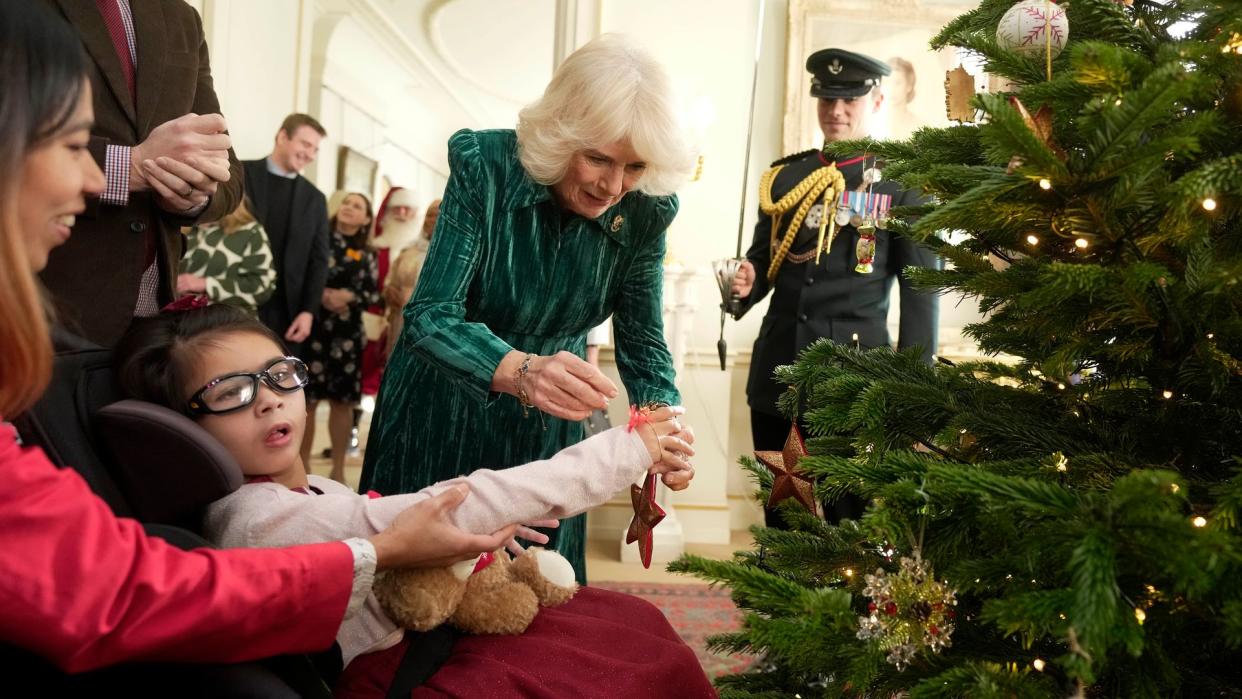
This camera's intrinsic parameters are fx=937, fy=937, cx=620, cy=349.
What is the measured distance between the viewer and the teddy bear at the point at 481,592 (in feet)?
3.85

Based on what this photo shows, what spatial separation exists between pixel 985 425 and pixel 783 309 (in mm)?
2013

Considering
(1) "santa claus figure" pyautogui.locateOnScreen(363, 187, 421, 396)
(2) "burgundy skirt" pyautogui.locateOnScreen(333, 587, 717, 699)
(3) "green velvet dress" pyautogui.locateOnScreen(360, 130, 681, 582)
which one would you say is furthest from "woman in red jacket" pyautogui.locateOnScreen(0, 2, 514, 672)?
(1) "santa claus figure" pyautogui.locateOnScreen(363, 187, 421, 396)

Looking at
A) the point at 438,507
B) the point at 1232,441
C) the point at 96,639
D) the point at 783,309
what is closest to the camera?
the point at 96,639

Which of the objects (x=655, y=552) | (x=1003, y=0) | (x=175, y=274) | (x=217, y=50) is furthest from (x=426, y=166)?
(x=1003, y=0)

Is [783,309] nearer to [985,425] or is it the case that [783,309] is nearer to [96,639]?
[985,425]

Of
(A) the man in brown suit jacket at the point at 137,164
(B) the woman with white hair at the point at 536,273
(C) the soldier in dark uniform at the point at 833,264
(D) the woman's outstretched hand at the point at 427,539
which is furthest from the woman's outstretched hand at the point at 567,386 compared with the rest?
(C) the soldier in dark uniform at the point at 833,264

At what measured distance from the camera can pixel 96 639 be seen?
2.65 feet

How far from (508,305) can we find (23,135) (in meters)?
0.96

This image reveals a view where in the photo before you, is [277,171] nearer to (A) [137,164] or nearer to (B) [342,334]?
(B) [342,334]

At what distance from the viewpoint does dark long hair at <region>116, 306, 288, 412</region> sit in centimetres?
123

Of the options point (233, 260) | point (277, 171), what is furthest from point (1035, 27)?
point (277, 171)

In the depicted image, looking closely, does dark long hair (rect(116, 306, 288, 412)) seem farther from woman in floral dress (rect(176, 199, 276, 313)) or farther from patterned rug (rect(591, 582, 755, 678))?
woman in floral dress (rect(176, 199, 276, 313))

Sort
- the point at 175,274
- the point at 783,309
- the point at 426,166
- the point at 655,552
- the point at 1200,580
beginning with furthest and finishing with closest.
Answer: the point at 426,166, the point at 655,552, the point at 783,309, the point at 175,274, the point at 1200,580

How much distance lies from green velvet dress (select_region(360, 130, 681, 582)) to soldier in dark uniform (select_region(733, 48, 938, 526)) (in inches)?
47.2
